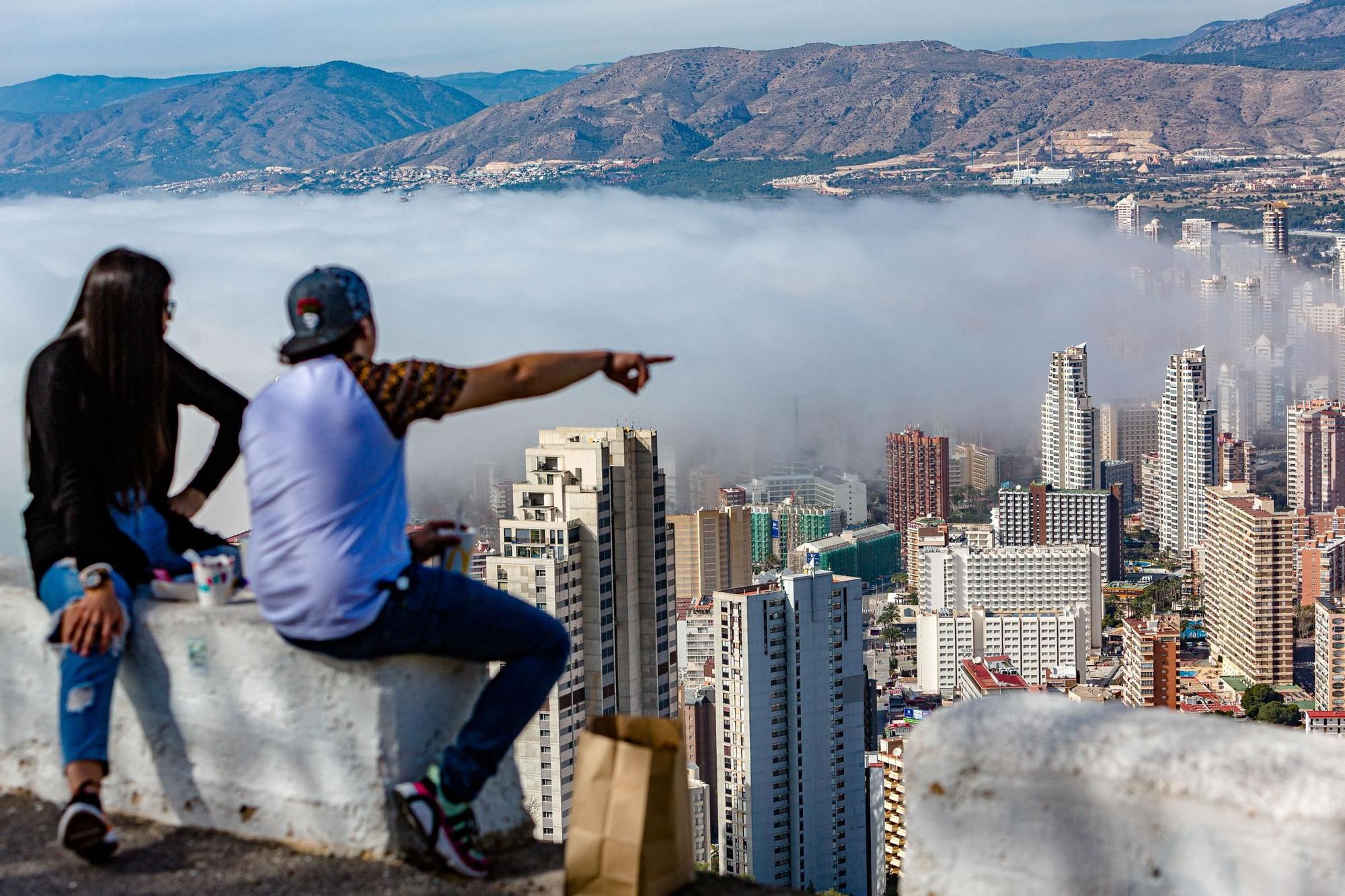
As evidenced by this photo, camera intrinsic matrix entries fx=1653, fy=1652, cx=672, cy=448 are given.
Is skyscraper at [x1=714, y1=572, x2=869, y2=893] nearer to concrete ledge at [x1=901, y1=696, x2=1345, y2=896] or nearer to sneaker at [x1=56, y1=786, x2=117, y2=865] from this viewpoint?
sneaker at [x1=56, y1=786, x2=117, y2=865]

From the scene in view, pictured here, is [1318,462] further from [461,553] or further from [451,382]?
[451,382]

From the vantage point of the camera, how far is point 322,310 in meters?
1.79

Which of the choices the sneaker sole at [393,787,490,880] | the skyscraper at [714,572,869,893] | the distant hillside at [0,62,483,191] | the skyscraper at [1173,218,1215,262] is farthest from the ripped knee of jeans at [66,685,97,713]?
the distant hillside at [0,62,483,191]

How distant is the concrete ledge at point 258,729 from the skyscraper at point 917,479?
3768 cm

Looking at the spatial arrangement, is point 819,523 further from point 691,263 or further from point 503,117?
point 503,117

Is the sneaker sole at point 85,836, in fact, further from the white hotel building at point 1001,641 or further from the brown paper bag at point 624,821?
the white hotel building at point 1001,641

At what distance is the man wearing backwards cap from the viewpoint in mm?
1730

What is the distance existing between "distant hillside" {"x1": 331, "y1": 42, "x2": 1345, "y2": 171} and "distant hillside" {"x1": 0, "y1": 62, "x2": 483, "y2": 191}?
439cm

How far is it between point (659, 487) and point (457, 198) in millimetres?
68325

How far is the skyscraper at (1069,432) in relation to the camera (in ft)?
132

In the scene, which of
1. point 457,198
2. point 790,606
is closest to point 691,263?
point 457,198

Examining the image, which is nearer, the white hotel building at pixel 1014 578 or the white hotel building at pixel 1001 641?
the white hotel building at pixel 1001 641

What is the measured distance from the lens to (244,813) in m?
1.90

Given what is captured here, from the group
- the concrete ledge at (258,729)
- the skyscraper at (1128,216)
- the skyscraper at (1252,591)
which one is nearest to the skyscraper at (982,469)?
the skyscraper at (1252,591)
